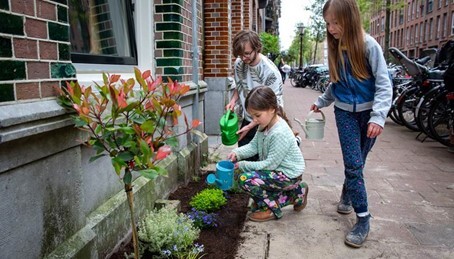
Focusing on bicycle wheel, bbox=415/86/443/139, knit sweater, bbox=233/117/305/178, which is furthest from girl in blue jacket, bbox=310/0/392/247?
bicycle wheel, bbox=415/86/443/139

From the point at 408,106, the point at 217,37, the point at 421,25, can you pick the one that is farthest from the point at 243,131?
the point at 421,25

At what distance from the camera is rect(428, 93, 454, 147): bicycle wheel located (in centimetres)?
589

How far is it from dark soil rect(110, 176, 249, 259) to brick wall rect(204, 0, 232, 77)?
332 cm

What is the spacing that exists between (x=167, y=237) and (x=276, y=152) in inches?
42.0

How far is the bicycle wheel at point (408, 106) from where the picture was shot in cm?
720

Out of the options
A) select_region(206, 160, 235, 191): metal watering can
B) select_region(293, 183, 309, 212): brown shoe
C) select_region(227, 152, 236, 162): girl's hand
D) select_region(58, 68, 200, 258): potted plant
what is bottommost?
select_region(293, 183, 309, 212): brown shoe

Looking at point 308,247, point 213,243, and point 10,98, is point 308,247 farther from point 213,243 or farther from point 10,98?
point 10,98

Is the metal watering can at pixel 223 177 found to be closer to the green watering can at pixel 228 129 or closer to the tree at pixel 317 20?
the green watering can at pixel 228 129

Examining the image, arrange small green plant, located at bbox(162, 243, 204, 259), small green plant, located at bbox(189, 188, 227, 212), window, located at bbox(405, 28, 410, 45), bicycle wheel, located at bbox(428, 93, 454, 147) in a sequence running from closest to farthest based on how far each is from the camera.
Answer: small green plant, located at bbox(162, 243, 204, 259)
small green plant, located at bbox(189, 188, 227, 212)
bicycle wheel, located at bbox(428, 93, 454, 147)
window, located at bbox(405, 28, 410, 45)

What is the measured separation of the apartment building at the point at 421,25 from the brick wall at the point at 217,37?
29.3 meters

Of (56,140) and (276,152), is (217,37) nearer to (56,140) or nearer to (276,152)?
(276,152)

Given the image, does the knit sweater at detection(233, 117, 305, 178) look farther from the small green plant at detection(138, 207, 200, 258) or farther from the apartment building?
the apartment building

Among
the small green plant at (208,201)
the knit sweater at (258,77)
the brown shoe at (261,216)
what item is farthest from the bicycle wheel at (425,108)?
the small green plant at (208,201)

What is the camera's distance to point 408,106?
7340 millimetres
